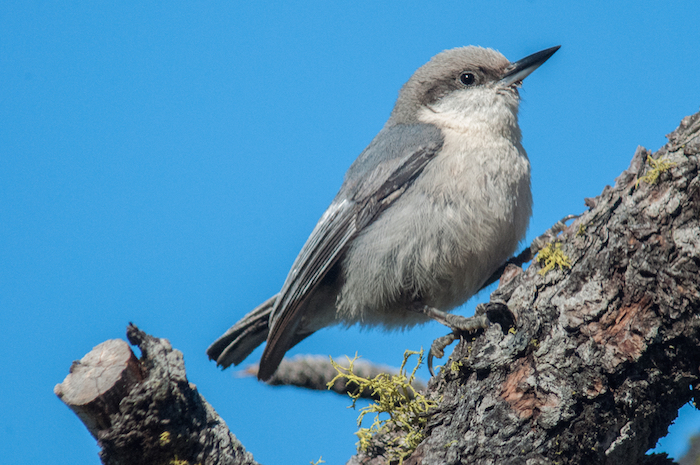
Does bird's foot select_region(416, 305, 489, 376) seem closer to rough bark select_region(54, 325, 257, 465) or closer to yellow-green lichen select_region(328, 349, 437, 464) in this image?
yellow-green lichen select_region(328, 349, 437, 464)

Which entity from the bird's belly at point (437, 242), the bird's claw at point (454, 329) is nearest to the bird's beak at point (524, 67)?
the bird's belly at point (437, 242)

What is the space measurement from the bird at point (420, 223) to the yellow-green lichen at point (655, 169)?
4.22 feet

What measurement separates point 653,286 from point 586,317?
11.3 inches

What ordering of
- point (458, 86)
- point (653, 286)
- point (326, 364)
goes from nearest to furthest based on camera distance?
point (653, 286)
point (326, 364)
point (458, 86)

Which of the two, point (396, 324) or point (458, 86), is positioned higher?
A: point (458, 86)

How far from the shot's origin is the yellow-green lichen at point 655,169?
2.43m

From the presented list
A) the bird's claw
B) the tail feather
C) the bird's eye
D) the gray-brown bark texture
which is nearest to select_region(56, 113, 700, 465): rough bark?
the gray-brown bark texture

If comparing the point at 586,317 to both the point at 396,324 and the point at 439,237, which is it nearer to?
the point at 439,237

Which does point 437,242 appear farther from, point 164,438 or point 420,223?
point 164,438

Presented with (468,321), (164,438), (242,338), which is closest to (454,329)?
(468,321)

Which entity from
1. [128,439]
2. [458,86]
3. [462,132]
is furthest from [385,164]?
[128,439]

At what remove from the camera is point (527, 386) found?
2.53m

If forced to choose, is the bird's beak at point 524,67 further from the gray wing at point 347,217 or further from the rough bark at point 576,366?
the rough bark at point 576,366

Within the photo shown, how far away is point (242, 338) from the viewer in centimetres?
450
